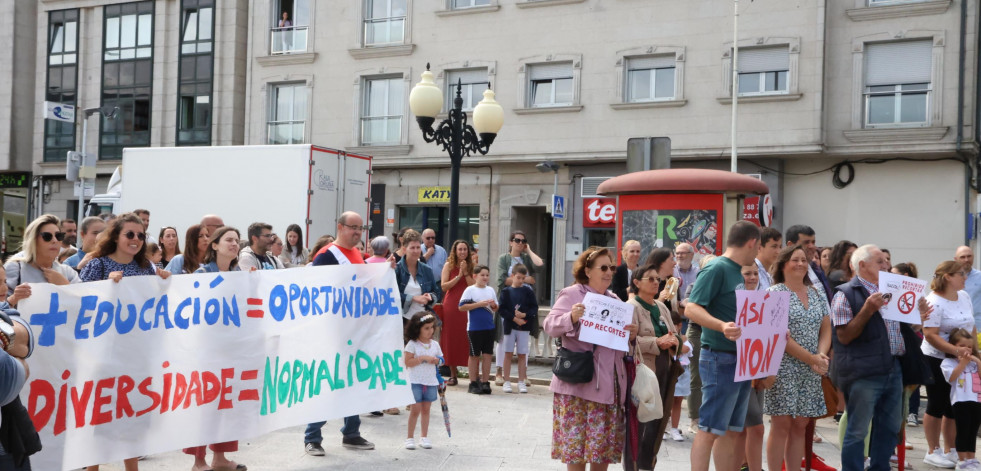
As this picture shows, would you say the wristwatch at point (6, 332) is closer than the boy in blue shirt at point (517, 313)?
Yes

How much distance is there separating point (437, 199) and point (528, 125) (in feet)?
11.8

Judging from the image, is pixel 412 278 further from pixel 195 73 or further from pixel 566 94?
pixel 195 73

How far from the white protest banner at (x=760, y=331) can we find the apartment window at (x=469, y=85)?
63.7ft

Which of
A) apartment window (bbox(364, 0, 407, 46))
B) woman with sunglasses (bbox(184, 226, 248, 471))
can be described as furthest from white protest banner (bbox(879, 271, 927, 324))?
apartment window (bbox(364, 0, 407, 46))

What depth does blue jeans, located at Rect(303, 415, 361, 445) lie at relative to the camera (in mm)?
7711

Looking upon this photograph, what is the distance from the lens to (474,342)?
11461 millimetres

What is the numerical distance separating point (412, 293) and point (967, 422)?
5477mm

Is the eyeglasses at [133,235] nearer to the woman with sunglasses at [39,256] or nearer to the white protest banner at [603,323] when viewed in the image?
the woman with sunglasses at [39,256]

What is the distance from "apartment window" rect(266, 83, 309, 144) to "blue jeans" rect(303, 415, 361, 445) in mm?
20574

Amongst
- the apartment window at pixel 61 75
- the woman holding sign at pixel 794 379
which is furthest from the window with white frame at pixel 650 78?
the apartment window at pixel 61 75

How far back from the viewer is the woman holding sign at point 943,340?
7.90 meters

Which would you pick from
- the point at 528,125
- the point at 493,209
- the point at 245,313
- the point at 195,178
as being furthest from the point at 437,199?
the point at 245,313

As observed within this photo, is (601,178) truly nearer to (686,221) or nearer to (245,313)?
(686,221)

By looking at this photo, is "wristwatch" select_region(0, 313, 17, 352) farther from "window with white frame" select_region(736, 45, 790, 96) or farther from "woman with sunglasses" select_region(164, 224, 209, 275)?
"window with white frame" select_region(736, 45, 790, 96)
